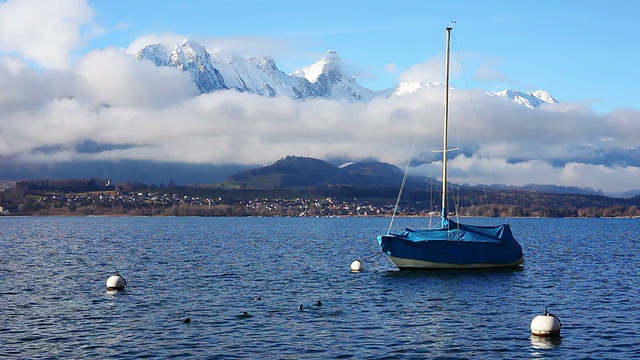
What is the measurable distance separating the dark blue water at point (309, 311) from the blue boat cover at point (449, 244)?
6.46 feet

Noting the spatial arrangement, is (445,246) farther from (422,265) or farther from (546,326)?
(546,326)

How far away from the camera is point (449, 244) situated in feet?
242

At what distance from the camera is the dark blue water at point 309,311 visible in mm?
40188

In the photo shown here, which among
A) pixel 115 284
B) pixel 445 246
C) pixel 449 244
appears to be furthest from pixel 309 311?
pixel 449 244

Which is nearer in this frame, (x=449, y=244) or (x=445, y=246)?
(x=445, y=246)

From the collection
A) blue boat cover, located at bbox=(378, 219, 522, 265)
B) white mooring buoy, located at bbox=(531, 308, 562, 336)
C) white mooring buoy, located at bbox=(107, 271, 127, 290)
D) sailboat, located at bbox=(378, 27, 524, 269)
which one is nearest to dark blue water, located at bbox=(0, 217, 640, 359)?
white mooring buoy, located at bbox=(107, 271, 127, 290)

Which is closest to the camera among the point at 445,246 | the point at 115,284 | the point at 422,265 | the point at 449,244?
the point at 115,284

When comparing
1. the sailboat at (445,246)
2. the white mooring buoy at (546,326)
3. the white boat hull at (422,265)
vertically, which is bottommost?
the white mooring buoy at (546,326)

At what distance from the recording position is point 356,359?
123ft

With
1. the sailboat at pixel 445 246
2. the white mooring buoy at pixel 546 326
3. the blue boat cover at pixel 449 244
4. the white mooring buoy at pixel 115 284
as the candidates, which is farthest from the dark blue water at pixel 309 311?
the blue boat cover at pixel 449 244

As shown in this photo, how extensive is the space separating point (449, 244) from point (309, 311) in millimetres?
25991

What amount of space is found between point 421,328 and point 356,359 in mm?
9957

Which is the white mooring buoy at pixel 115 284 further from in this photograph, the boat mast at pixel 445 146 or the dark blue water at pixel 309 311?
the boat mast at pixel 445 146

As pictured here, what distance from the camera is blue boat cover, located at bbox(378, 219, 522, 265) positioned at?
7344cm
